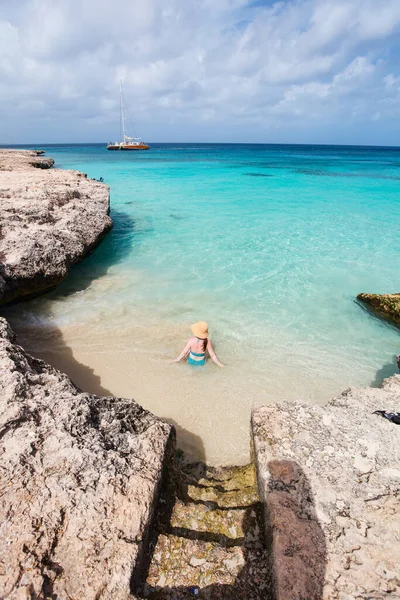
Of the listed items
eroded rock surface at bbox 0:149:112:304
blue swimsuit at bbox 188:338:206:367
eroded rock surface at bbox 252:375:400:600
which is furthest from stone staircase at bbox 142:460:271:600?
eroded rock surface at bbox 0:149:112:304

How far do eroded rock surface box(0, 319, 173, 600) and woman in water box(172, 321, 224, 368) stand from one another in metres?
2.10

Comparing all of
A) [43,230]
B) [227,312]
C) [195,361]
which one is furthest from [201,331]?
[43,230]

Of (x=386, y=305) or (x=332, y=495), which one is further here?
(x=386, y=305)

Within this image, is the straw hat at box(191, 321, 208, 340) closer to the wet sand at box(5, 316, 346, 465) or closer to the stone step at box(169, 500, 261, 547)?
the wet sand at box(5, 316, 346, 465)

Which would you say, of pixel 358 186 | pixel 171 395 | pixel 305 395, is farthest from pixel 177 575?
pixel 358 186

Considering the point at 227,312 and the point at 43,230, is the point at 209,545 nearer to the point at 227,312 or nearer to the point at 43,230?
the point at 227,312

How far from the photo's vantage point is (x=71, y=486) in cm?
237

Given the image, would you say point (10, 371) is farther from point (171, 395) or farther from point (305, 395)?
point (305, 395)

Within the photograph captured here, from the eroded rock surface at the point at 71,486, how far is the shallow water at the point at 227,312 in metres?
1.54

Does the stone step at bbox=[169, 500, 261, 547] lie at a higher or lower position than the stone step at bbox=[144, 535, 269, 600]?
lower

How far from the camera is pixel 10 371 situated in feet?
10.3

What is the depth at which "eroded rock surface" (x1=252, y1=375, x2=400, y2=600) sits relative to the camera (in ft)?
7.10

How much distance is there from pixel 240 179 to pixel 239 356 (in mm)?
26052

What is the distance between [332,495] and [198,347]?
2989 mm
